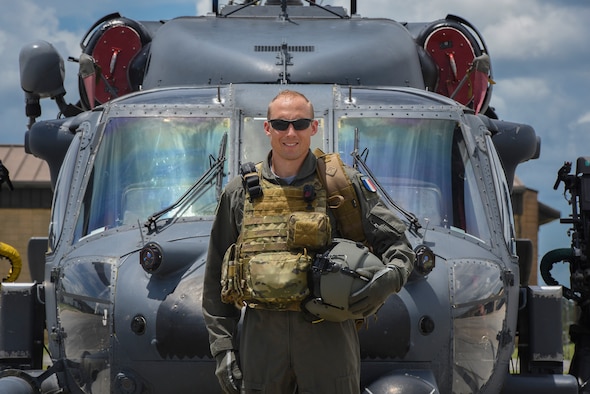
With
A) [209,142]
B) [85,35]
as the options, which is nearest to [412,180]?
[209,142]

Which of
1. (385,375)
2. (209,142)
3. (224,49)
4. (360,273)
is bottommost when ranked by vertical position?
(385,375)

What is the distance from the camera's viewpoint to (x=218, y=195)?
6.22 metres

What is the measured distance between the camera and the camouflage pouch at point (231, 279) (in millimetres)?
4609

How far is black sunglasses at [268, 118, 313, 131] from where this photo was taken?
461cm

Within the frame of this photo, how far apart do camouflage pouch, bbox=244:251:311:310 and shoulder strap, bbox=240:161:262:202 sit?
269mm

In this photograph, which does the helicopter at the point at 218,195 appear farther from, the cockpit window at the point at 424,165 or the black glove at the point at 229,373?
the black glove at the point at 229,373

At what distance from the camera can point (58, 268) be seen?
616cm

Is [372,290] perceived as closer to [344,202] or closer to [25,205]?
[344,202]

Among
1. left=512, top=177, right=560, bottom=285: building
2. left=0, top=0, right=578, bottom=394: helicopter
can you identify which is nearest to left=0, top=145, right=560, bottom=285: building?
left=512, top=177, right=560, bottom=285: building

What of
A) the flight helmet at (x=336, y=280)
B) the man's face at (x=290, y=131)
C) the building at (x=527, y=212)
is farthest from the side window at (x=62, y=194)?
the building at (x=527, y=212)

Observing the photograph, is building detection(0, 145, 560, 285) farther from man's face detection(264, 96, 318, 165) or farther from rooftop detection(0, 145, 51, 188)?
man's face detection(264, 96, 318, 165)

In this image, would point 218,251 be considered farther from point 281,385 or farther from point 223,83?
point 223,83

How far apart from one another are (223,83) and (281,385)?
332cm

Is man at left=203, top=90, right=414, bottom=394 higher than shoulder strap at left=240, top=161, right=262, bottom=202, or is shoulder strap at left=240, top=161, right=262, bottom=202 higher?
shoulder strap at left=240, top=161, right=262, bottom=202
